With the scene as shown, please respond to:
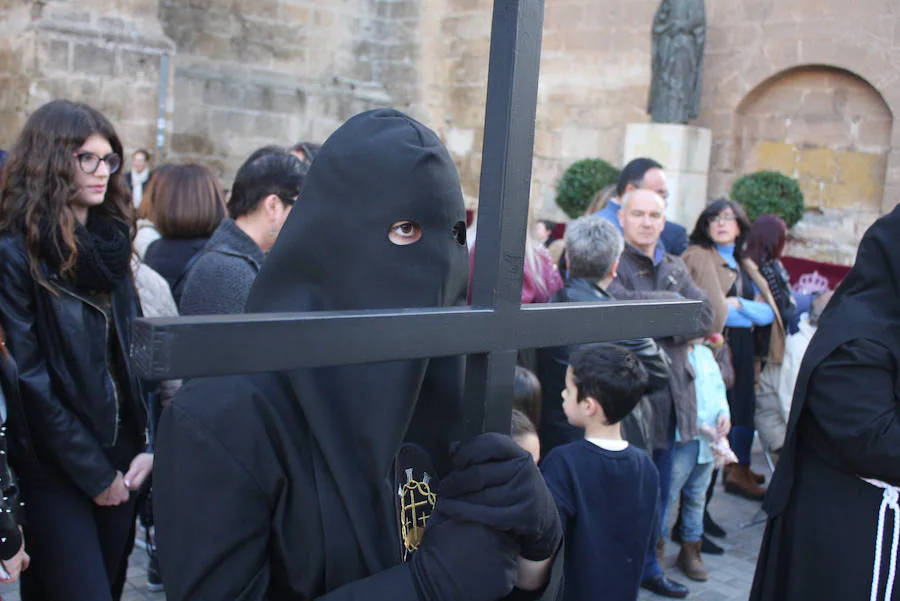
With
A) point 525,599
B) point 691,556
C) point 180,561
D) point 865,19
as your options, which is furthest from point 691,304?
point 865,19

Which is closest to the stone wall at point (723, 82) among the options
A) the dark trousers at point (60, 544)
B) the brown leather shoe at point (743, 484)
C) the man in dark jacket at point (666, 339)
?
the brown leather shoe at point (743, 484)

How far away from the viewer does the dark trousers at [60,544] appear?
2.74 metres

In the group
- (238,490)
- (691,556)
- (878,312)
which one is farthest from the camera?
(691,556)

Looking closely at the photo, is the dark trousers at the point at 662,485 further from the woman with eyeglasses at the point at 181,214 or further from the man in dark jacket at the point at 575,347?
the woman with eyeglasses at the point at 181,214

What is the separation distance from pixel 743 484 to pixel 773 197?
4972 millimetres

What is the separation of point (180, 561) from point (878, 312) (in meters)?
2.12

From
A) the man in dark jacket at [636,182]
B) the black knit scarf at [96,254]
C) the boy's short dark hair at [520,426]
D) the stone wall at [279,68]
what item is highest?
the stone wall at [279,68]

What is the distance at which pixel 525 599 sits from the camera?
5.13 ft

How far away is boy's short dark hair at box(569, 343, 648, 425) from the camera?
3303 mm

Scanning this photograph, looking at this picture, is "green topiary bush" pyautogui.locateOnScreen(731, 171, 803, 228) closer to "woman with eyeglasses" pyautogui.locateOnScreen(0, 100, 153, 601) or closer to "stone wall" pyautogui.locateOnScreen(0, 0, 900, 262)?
"stone wall" pyautogui.locateOnScreen(0, 0, 900, 262)

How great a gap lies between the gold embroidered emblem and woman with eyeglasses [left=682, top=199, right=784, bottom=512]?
13.8 feet

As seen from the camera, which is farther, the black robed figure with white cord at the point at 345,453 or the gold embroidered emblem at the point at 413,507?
the gold embroidered emblem at the point at 413,507

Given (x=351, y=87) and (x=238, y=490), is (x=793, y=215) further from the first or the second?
(x=238, y=490)

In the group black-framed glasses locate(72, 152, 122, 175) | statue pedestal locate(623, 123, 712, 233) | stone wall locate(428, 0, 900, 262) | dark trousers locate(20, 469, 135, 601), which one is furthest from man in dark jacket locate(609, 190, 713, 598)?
stone wall locate(428, 0, 900, 262)
